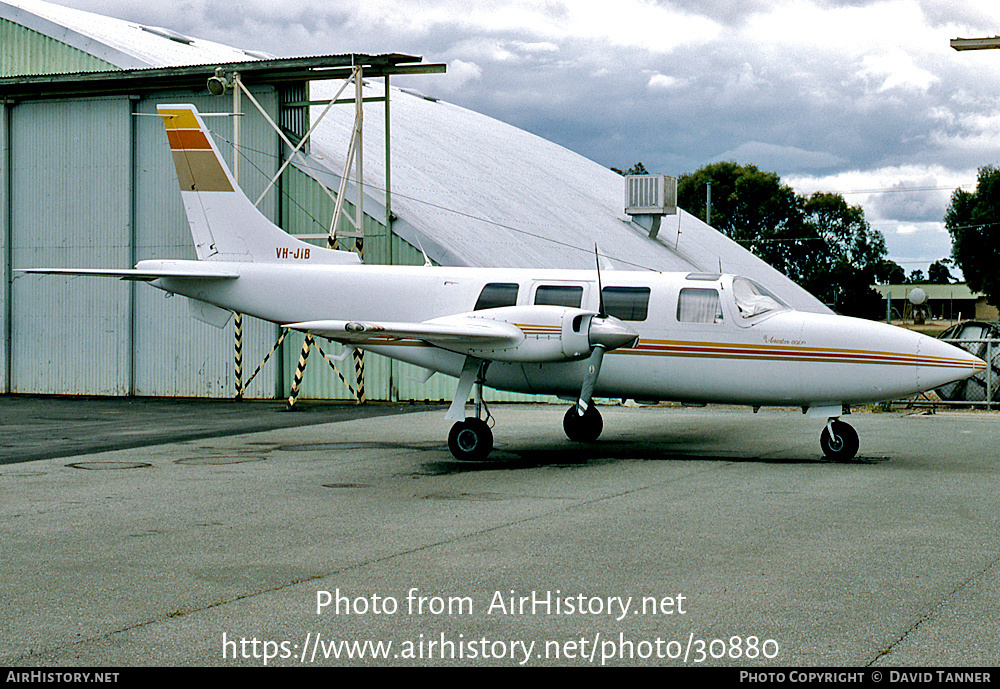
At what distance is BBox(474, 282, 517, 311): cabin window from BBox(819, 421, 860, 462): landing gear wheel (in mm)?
4837

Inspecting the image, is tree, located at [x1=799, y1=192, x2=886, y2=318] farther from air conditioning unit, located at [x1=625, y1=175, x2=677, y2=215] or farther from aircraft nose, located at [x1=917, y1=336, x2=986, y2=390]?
aircraft nose, located at [x1=917, y1=336, x2=986, y2=390]

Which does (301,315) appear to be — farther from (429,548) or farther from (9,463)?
→ (429,548)

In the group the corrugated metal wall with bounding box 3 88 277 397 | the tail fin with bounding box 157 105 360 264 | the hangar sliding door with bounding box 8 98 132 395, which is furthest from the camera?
the hangar sliding door with bounding box 8 98 132 395

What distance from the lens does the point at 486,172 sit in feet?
117

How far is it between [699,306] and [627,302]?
1.04 m

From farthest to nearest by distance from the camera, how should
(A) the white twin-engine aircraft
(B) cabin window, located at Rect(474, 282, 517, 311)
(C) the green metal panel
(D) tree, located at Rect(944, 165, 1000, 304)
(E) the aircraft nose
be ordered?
(D) tree, located at Rect(944, 165, 1000, 304) → (C) the green metal panel → (B) cabin window, located at Rect(474, 282, 517, 311) → (A) the white twin-engine aircraft → (E) the aircraft nose

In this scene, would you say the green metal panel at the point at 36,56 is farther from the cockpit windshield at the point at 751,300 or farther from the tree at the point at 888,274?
the tree at the point at 888,274

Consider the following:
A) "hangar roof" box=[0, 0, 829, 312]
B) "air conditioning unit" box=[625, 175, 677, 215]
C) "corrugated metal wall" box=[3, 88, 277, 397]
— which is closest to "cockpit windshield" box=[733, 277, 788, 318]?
"hangar roof" box=[0, 0, 829, 312]

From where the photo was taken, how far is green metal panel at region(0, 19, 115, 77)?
2916 cm

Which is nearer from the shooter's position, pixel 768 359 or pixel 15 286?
pixel 768 359

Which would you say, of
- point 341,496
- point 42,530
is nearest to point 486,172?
point 341,496

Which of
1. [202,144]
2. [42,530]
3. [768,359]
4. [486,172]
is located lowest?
[42,530]

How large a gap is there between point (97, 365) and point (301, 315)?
13.3 m

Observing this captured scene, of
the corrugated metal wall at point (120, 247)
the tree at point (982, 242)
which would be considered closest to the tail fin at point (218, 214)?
the corrugated metal wall at point (120, 247)
